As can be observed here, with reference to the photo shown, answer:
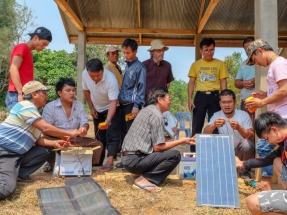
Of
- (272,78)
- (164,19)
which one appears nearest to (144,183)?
(272,78)

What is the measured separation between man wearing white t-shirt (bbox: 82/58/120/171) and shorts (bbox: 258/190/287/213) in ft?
8.65

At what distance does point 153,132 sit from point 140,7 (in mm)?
4485

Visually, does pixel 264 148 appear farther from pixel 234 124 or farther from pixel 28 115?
pixel 28 115

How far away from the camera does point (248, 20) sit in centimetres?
793

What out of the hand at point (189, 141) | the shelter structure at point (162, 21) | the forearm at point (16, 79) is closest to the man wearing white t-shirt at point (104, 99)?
the forearm at point (16, 79)

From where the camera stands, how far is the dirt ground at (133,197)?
322 centimetres

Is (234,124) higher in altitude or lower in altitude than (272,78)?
lower

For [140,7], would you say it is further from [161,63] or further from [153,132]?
[153,132]

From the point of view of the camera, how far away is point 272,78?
3.48 m

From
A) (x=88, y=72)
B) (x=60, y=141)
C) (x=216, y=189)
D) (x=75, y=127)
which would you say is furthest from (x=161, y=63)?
(x=216, y=189)

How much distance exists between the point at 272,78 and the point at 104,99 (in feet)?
8.35

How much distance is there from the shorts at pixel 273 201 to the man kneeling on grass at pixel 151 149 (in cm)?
136

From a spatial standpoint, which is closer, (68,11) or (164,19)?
(68,11)

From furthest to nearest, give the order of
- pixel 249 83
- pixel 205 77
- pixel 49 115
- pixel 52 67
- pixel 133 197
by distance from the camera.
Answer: pixel 52 67
pixel 205 77
pixel 249 83
pixel 49 115
pixel 133 197
